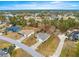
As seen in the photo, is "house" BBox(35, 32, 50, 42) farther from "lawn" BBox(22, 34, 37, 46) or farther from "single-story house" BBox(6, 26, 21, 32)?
"single-story house" BBox(6, 26, 21, 32)

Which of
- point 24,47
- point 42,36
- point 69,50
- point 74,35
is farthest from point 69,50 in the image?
point 24,47

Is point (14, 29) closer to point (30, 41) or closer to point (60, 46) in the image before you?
point (30, 41)

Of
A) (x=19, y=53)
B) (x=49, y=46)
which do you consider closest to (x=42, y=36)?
(x=49, y=46)

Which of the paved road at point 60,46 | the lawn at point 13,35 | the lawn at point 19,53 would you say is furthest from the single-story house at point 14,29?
the paved road at point 60,46

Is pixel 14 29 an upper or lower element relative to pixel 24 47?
upper

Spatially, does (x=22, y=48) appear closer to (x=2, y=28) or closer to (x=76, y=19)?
(x=2, y=28)

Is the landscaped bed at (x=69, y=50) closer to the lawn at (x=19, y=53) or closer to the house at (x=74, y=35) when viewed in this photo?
the house at (x=74, y=35)

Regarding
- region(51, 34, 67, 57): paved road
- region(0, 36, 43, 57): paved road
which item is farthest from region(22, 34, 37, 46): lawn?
region(51, 34, 67, 57): paved road

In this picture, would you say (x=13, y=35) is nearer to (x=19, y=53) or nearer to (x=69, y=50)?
(x=19, y=53)
